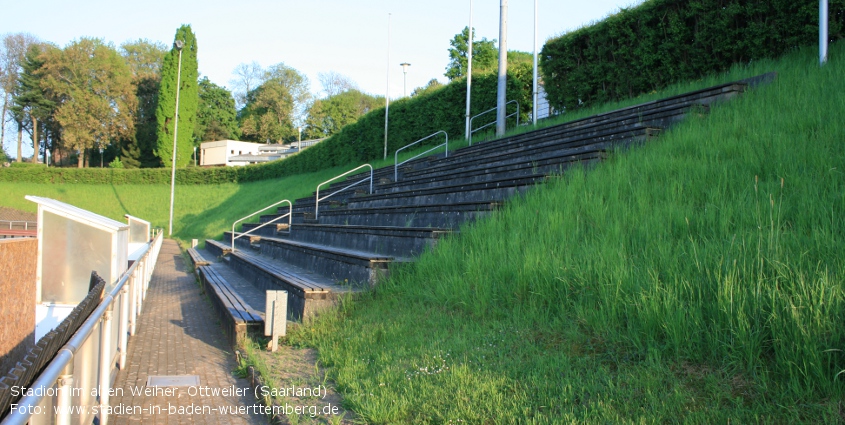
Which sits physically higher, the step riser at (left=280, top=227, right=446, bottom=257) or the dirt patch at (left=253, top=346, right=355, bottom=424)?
the step riser at (left=280, top=227, right=446, bottom=257)

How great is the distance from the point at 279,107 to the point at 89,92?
22069mm

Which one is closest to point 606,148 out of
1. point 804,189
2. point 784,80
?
point 784,80

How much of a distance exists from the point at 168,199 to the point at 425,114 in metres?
23.4

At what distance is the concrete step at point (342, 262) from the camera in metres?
6.37

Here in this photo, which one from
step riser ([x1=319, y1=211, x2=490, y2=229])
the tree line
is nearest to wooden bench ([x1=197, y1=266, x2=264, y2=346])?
step riser ([x1=319, y1=211, x2=490, y2=229])

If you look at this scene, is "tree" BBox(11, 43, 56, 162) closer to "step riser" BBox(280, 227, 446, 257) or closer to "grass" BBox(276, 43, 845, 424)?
"step riser" BBox(280, 227, 446, 257)

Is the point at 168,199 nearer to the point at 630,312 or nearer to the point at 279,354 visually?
the point at 279,354

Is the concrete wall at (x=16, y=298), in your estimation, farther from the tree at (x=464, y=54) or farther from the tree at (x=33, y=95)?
the tree at (x=33, y=95)

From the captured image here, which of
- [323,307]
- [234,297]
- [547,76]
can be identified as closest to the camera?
[323,307]

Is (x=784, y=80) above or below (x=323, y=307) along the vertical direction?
above

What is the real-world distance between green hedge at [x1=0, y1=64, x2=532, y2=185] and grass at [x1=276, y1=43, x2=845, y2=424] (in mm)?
13904

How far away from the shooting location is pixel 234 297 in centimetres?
772

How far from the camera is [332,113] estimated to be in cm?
6856

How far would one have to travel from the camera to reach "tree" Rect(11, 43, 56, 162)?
5634 cm
